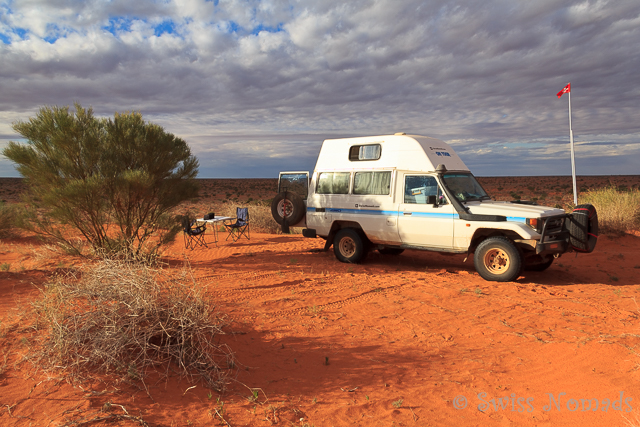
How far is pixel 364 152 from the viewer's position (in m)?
9.71

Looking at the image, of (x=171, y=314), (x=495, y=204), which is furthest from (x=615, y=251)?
(x=171, y=314)

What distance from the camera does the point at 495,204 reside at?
844cm

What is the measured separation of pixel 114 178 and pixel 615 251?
13483 millimetres

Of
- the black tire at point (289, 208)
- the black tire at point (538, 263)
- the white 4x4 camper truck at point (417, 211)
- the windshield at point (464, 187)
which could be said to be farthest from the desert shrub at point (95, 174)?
the black tire at point (538, 263)

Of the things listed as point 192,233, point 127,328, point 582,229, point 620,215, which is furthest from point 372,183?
point 620,215

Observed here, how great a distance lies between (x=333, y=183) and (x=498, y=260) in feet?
13.5

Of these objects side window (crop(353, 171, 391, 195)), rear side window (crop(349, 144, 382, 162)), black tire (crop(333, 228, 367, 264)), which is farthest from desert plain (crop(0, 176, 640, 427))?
rear side window (crop(349, 144, 382, 162))

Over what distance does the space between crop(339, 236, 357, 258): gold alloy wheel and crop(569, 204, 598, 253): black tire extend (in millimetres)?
4638

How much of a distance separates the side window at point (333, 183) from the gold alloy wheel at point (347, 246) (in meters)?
1.19

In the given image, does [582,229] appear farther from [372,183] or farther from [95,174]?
[95,174]

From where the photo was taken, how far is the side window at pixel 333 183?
32.7 ft

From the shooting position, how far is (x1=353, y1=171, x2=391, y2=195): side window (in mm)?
9245

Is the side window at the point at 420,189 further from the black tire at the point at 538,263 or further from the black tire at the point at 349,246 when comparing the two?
the black tire at the point at 538,263

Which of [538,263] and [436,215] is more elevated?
[436,215]
